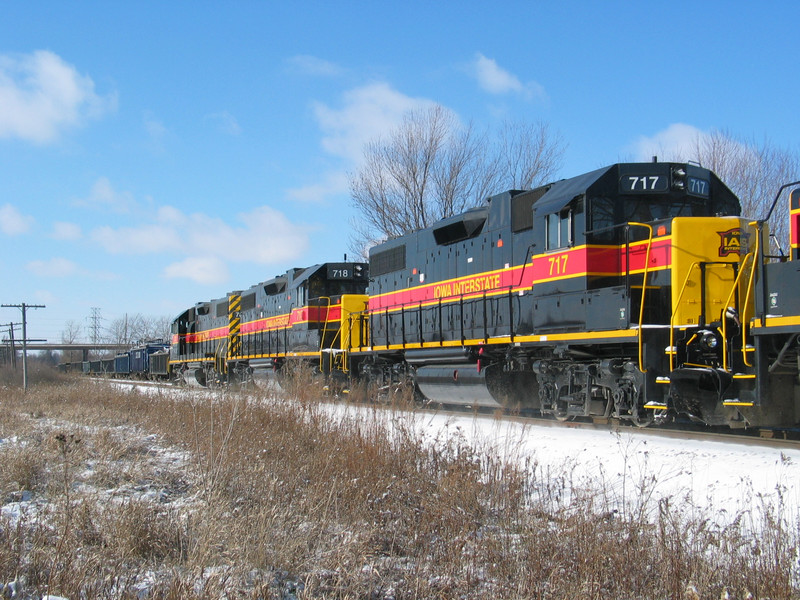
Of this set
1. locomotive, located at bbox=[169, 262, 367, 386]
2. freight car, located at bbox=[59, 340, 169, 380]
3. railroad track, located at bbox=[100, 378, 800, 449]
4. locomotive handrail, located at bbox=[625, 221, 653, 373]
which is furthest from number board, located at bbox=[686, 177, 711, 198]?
freight car, located at bbox=[59, 340, 169, 380]

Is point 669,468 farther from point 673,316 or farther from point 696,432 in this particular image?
point 696,432

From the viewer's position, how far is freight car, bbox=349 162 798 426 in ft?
28.8

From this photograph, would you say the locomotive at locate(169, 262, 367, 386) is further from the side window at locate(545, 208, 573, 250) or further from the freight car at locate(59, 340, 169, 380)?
the side window at locate(545, 208, 573, 250)

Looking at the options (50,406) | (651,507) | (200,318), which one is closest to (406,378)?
(50,406)

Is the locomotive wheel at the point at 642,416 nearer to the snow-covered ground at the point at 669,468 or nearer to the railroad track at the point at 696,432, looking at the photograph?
the railroad track at the point at 696,432

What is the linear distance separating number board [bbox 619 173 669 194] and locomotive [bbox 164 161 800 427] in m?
0.02

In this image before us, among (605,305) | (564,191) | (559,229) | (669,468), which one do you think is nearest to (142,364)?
(559,229)

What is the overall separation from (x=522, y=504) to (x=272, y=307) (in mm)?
19348

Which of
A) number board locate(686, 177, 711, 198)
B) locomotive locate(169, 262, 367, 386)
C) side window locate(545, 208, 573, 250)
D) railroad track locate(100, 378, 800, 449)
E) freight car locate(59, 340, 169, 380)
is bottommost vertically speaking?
freight car locate(59, 340, 169, 380)

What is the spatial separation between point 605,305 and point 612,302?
0.15m

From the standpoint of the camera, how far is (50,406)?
1612 centimetres

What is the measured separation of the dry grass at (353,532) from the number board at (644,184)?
16.4 feet

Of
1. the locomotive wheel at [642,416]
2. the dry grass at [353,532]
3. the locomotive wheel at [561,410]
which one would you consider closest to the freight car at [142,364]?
the locomotive wheel at [561,410]

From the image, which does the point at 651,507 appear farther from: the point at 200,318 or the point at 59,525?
the point at 200,318
